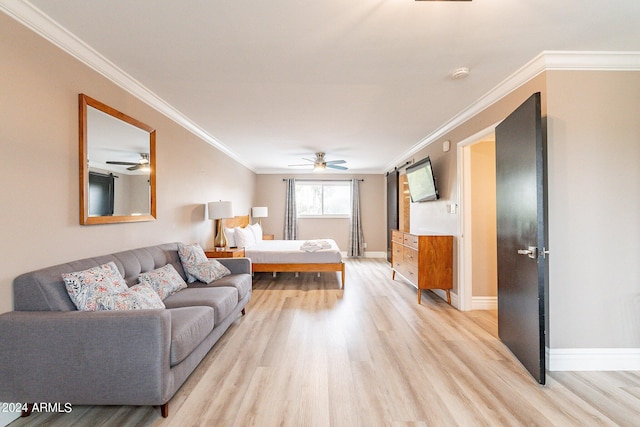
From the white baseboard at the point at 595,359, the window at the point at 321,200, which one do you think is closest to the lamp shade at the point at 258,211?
the window at the point at 321,200

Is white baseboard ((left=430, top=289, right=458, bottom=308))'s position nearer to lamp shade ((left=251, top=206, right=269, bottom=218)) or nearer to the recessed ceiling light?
the recessed ceiling light

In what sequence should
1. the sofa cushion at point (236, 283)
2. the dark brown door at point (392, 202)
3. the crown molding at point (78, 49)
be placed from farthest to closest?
the dark brown door at point (392, 202) < the sofa cushion at point (236, 283) < the crown molding at point (78, 49)

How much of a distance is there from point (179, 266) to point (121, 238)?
726 mm

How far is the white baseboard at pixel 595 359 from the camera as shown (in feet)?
7.32

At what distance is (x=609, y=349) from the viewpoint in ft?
7.37

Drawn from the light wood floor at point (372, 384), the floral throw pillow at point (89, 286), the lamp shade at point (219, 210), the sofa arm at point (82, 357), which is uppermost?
the lamp shade at point (219, 210)

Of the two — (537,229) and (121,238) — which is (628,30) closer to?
(537,229)

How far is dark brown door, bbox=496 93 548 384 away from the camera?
2000mm

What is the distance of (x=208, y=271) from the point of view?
3152 millimetres

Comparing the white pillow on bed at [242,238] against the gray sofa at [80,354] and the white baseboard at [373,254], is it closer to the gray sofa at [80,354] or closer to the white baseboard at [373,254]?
the gray sofa at [80,354]

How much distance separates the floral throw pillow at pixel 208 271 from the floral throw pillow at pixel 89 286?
1.08 meters

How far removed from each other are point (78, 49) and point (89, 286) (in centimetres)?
174

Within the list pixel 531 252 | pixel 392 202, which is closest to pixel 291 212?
pixel 392 202

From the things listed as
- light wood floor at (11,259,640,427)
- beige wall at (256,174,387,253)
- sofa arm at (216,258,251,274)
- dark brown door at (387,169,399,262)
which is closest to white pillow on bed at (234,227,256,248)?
sofa arm at (216,258,251,274)
